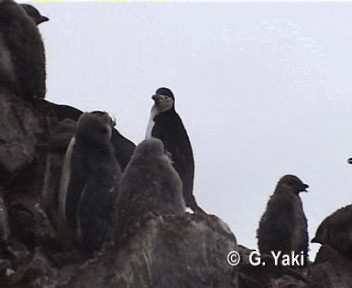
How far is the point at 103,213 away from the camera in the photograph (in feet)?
25.5

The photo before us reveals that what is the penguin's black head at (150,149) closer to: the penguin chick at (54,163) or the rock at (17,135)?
the penguin chick at (54,163)

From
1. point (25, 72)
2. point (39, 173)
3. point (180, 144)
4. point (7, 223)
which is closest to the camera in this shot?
point (7, 223)

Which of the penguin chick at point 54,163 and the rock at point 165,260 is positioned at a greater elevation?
the penguin chick at point 54,163

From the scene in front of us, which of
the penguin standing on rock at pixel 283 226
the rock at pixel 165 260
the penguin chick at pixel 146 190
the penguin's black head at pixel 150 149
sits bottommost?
the rock at pixel 165 260

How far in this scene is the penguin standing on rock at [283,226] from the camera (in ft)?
30.8

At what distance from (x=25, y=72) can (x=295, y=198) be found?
295 centimetres

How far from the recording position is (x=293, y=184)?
33.6 feet

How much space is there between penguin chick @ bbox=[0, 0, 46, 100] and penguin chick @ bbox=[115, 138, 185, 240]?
2047 millimetres

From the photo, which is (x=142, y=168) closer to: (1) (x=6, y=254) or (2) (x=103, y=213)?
(2) (x=103, y=213)

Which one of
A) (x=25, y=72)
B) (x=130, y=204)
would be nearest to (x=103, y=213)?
(x=130, y=204)

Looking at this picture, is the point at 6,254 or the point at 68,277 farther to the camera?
the point at 6,254

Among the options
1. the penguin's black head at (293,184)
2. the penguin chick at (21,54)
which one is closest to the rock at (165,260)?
the penguin chick at (21,54)

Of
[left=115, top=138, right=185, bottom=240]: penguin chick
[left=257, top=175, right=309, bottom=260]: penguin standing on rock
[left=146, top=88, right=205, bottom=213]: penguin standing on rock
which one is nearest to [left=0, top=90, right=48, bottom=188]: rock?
[left=115, top=138, right=185, bottom=240]: penguin chick

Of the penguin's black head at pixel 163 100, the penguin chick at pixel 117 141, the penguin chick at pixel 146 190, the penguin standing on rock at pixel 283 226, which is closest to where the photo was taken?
the penguin chick at pixel 146 190
